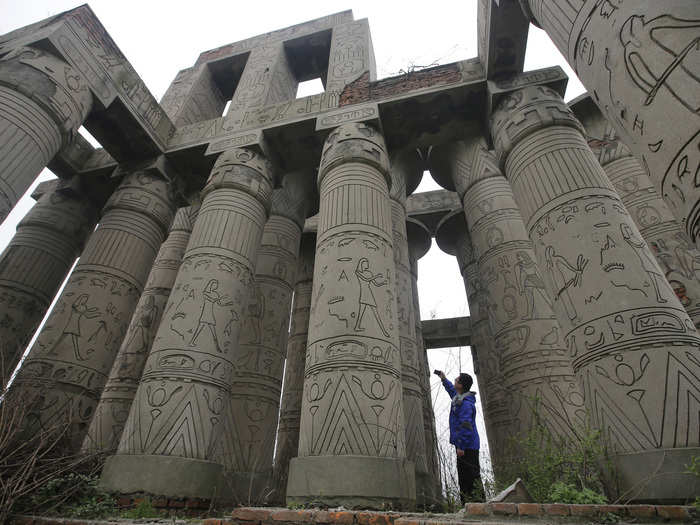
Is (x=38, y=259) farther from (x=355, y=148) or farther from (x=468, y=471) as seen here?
(x=468, y=471)

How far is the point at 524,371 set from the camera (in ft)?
18.7

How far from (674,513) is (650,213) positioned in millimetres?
5653

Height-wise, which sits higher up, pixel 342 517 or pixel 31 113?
pixel 31 113

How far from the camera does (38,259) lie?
725 cm

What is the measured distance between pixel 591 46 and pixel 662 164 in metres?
1.24

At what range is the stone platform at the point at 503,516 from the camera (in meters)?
2.16

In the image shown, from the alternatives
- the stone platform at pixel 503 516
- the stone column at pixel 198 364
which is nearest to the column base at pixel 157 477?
the stone column at pixel 198 364

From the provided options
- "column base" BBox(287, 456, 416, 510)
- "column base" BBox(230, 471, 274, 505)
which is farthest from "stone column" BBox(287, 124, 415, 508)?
"column base" BBox(230, 471, 274, 505)

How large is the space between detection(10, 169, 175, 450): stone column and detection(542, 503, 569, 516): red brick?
5148mm

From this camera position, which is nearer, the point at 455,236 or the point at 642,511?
the point at 642,511

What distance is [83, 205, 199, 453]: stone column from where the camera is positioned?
6.53 meters

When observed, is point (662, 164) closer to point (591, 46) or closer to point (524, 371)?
point (591, 46)

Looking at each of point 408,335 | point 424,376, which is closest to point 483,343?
point 424,376

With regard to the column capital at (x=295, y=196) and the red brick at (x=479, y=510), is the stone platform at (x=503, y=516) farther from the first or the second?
the column capital at (x=295, y=196)
